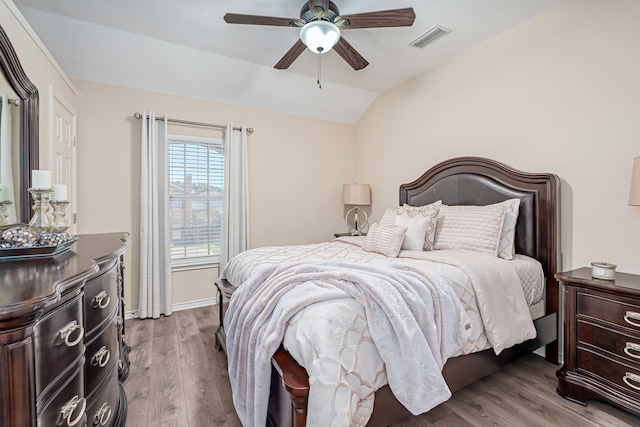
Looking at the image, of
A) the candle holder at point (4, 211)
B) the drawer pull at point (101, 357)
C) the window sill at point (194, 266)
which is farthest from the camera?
the window sill at point (194, 266)

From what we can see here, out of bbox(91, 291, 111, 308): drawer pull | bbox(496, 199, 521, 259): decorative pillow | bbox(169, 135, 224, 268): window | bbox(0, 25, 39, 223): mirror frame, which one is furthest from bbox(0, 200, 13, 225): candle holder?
bbox(496, 199, 521, 259): decorative pillow

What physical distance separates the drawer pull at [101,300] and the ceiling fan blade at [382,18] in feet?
7.01

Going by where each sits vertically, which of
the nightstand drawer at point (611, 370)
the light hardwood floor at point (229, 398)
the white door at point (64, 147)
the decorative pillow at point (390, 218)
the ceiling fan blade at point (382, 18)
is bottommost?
the light hardwood floor at point (229, 398)

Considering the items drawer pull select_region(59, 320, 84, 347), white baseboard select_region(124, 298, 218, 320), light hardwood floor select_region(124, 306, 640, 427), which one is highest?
drawer pull select_region(59, 320, 84, 347)

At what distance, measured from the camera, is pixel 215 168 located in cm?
380

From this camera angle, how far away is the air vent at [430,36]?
2675 mm

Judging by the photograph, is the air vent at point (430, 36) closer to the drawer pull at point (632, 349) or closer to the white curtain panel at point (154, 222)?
the drawer pull at point (632, 349)

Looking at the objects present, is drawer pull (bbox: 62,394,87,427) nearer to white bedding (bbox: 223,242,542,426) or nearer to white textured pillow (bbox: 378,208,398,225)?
white bedding (bbox: 223,242,542,426)

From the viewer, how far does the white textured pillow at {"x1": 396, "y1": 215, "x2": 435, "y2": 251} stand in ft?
8.66

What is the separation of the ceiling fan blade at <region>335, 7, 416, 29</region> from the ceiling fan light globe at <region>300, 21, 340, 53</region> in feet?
0.34

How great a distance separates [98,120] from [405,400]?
146 inches

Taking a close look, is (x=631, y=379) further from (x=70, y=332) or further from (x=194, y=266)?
(x=194, y=266)

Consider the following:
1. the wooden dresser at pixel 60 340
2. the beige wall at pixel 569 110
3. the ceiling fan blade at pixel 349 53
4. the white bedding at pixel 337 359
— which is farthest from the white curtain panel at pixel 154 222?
the beige wall at pixel 569 110

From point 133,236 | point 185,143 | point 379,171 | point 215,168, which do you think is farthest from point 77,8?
point 379,171
